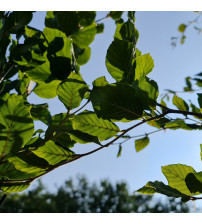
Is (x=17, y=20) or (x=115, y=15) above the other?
(x=115, y=15)

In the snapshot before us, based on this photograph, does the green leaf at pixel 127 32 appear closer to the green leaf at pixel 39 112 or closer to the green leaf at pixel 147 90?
the green leaf at pixel 147 90

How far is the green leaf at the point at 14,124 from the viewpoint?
0.57 m

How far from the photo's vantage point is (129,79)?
666 millimetres

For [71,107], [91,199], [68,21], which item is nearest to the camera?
[71,107]

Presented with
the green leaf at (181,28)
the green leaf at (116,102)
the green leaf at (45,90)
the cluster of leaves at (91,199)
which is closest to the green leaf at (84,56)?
the green leaf at (45,90)

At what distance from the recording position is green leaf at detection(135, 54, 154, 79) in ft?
2.15

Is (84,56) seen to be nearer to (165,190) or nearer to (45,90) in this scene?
(45,90)

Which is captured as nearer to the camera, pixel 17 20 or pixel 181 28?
pixel 17 20

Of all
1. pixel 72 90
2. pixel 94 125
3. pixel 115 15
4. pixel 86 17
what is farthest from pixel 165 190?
pixel 115 15

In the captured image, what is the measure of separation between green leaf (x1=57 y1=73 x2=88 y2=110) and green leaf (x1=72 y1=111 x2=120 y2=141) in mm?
44

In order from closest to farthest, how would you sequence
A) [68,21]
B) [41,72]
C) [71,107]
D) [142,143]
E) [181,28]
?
[71,107], [41,72], [142,143], [68,21], [181,28]

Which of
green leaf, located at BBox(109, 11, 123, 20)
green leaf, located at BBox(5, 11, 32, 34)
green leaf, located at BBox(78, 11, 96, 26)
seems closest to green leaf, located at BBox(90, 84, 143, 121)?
green leaf, located at BBox(5, 11, 32, 34)

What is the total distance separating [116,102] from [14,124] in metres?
0.24

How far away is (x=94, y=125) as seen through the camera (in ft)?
2.20
